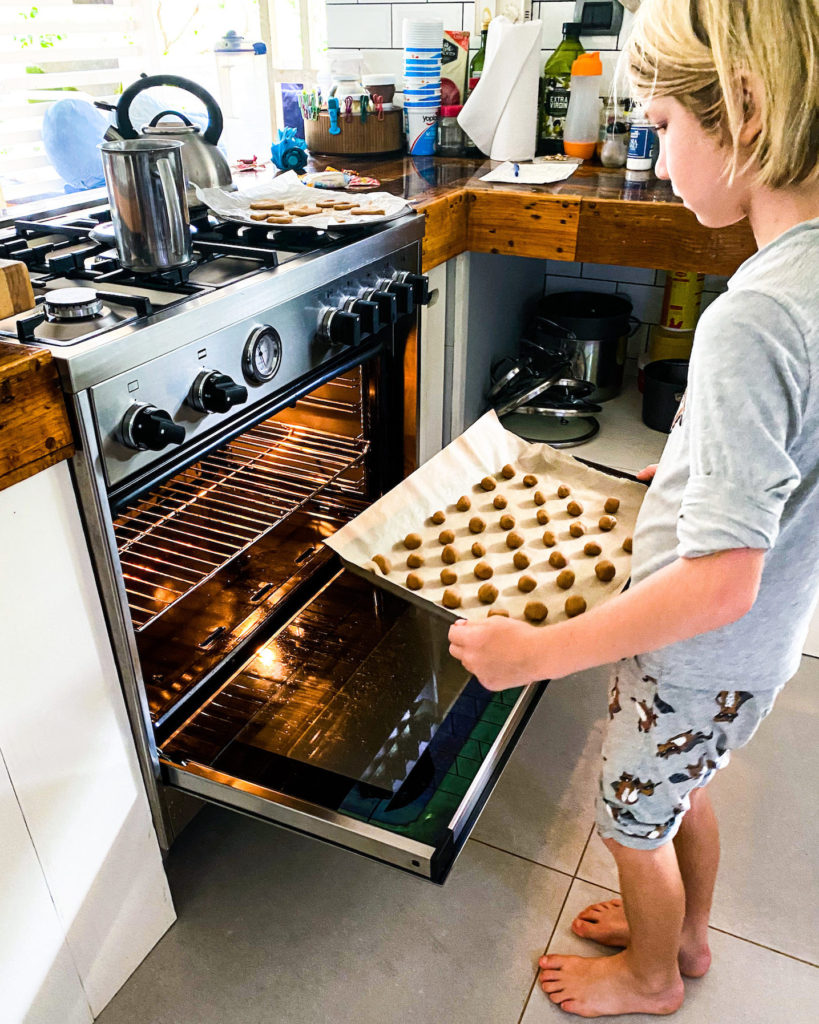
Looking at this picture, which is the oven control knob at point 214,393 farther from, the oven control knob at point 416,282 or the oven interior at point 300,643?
the oven control knob at point 416,282

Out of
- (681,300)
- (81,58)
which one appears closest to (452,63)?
(681,300)

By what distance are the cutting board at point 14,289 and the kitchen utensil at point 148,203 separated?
0.14 meters

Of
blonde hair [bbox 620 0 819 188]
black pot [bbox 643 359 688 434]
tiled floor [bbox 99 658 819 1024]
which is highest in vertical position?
blonde hair [bbox 620 0 819 188]

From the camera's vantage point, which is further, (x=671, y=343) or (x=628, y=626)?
(x=671, y=343)

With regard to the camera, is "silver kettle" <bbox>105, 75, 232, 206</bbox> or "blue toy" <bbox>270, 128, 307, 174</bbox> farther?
"blue toy" <bbox>270, 128, 307, 174</bbox>

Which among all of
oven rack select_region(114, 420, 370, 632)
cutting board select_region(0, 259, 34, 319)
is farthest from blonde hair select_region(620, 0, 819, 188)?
oven rack select_region(114, 420, 370, 632)

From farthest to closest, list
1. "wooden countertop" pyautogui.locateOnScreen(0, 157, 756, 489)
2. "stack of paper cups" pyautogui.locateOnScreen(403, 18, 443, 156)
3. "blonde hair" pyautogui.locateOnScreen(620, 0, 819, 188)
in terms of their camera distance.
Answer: "stack of paper cups" pyautogui.locateOnScreen(403, 18, 443, 156), "wooden countertop" pyautogui.locateOnScreen(0, 157, 756, 489), "blonde hair" pyautogui.locateOnScreen(620, 0, 819, 188)

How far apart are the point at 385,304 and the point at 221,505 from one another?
42cm

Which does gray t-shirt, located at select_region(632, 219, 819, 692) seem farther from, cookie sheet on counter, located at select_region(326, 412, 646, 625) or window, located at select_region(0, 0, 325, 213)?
window, located at select_region(0, 0, 325, 213)

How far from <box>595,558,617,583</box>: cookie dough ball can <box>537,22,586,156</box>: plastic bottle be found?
1.30 meters

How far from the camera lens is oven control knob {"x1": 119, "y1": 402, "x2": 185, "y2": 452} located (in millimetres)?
879

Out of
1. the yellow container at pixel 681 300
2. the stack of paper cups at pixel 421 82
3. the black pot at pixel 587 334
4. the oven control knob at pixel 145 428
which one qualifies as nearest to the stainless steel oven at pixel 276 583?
the oven control knob at pixel 145 428

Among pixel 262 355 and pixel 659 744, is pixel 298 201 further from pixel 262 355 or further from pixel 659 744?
pixel 659 744

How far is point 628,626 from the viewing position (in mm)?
Result: 735
